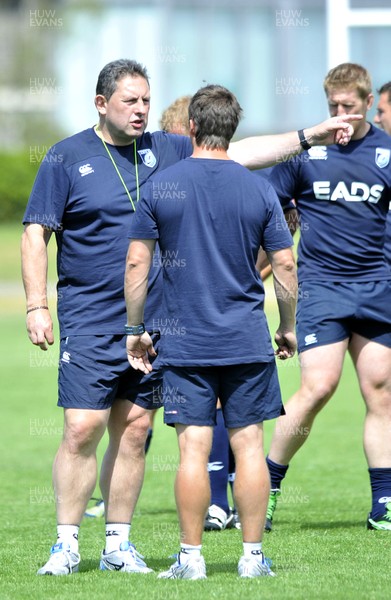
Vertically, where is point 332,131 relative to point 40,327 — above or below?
above

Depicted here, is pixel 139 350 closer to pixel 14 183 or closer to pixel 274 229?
pixel 274 229

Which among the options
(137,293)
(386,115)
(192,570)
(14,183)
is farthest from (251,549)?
(14,183)

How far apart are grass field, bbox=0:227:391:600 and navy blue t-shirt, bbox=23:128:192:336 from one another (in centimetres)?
124

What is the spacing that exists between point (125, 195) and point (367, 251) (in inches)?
71.9

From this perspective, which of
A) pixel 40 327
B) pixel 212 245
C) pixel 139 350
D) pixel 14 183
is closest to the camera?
pixel 212 245

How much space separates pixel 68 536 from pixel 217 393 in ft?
A: 3.37

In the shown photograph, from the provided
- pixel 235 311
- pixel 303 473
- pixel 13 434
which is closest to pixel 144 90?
pixel 235 311

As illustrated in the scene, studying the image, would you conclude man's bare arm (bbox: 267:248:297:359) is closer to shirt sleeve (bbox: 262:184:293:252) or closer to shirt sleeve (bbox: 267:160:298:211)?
shirt sleeve (bbox: 262:184:293:252)

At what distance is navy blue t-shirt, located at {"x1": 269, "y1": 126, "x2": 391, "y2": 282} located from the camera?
6941mm

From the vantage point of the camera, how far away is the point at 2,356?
17891mm

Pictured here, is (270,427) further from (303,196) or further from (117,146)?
(117,146)

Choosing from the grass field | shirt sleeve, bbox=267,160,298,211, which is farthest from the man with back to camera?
the grass field

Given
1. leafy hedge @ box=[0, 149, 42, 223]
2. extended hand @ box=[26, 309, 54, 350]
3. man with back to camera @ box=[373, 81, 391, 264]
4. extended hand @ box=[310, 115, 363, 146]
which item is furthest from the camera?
leafy hedge @ box=[0, 149, 42, 223]

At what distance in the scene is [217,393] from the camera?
532cm
